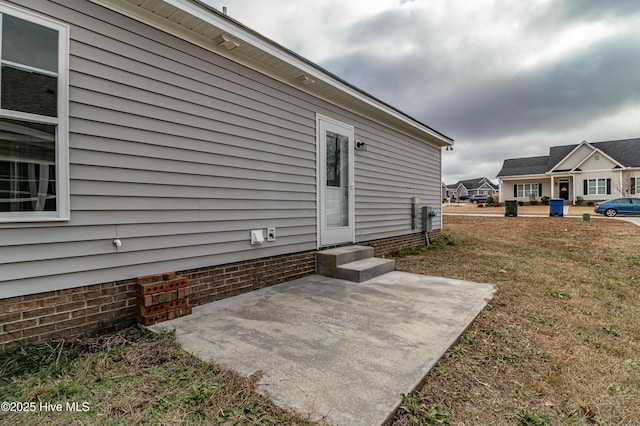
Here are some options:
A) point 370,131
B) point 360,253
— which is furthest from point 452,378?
point 370,131

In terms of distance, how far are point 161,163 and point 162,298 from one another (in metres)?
1.35

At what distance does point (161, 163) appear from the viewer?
3.10 metres

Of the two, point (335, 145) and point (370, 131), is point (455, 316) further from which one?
point (370, 131)

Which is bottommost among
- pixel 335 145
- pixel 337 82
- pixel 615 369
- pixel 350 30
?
pixel 615 369

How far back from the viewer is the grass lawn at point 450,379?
161 cm

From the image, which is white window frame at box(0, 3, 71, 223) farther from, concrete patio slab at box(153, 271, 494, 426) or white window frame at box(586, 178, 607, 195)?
→ white window frame at box(586, 178, 607, 195)

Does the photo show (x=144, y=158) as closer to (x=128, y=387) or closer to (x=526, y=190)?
(x=128, y=387)

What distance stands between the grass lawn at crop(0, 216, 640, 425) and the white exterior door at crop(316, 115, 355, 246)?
2654mm

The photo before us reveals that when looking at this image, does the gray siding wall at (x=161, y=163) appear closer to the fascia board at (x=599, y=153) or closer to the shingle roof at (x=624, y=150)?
the fascia board at (x=599, y=153)

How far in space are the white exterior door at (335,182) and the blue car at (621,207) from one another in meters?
20.7

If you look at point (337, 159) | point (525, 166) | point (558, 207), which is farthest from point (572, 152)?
point (337, 159)

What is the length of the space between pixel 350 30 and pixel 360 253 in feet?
20.6

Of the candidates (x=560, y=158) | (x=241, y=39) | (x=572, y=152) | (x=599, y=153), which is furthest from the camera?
(x=560, y=158)

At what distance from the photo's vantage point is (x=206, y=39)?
346cm
